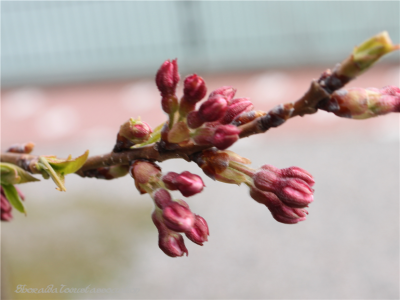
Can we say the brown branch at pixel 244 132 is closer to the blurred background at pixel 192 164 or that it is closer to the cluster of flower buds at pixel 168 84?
the cluster of flower buds at pixel 168 84

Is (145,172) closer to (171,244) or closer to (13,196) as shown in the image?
(171,244)

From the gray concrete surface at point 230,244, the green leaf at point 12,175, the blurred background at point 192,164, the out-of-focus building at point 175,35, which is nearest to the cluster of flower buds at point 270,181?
the green leaf at point 12,175

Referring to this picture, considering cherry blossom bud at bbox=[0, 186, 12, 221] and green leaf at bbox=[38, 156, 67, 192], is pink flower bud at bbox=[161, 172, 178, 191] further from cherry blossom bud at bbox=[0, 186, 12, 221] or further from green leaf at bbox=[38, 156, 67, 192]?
cherry blossom bud at bbox=[0, 186, 12, 221]

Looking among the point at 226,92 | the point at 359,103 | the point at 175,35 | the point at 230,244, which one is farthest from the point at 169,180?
the point at 175,35

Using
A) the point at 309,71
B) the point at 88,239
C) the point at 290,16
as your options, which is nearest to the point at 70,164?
the point at 88,239

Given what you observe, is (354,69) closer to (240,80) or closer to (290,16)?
(240,80)

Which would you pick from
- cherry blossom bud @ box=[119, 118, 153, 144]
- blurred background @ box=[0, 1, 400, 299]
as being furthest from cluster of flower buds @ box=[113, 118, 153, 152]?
blurred background @ box=[0, 1, 400, 299]
